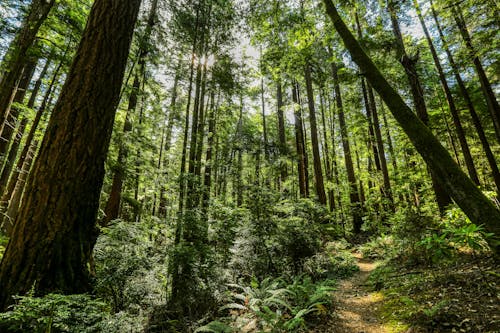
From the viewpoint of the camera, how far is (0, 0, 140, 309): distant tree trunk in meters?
2.73

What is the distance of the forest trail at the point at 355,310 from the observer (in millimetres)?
3578

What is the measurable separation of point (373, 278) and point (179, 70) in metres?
11.1

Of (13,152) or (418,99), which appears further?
(13,152)

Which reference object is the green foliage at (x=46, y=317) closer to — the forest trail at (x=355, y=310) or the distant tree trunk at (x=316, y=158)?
the forest trail at (x=355, y=310)

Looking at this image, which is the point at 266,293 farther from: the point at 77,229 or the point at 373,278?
the point at 77,229

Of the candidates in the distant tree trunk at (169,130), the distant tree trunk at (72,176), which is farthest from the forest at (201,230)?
the distant tree trunk at (169,130)

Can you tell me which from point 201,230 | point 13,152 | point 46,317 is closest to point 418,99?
point 201,230

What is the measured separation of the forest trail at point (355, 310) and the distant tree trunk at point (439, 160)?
2068mm

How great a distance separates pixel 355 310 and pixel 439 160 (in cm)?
310

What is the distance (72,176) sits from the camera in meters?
3.02

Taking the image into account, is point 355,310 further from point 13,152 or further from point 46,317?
point 13,152

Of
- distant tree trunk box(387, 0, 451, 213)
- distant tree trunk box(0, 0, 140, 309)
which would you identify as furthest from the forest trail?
distant tree trunk box(387, 0, 451, 213)

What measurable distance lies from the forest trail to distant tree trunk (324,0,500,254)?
2068 mm

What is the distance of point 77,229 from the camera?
3.06m
